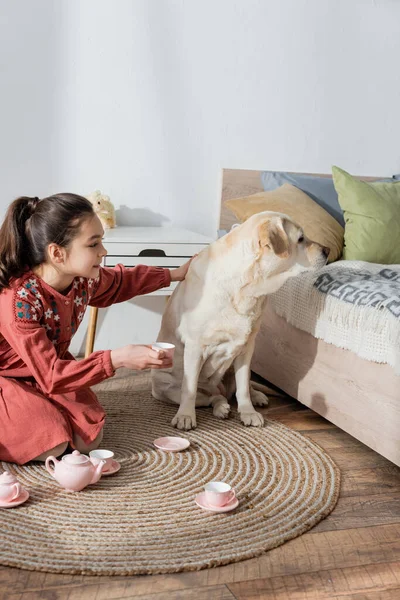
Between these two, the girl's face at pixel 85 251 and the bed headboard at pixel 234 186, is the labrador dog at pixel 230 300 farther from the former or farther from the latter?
the bed headboard at pixel 234 186

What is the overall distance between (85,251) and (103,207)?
1.04m

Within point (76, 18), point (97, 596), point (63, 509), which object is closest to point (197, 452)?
point (63, 509)

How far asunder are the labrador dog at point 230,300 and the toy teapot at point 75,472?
55cm

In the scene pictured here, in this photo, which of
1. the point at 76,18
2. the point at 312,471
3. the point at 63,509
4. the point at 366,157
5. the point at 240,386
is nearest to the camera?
the point at 63,509

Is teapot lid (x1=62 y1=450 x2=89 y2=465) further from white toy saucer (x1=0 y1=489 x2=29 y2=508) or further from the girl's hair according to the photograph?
the girl's hair

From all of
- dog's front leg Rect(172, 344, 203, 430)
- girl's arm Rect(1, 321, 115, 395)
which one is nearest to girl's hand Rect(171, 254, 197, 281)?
dog's front leg Rect(172, 344, 203, 430)

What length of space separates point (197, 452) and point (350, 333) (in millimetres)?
580

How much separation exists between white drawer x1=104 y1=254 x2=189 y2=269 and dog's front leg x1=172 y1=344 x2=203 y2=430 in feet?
1.90

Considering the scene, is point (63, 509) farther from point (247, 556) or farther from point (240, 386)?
point (240, 386)

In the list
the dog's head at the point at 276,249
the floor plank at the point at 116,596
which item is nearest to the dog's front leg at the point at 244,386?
the dog's head at the point at 276,249

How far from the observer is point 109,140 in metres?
3.09

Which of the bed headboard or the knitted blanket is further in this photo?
the bed headboard

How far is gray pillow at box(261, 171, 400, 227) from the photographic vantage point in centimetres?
295

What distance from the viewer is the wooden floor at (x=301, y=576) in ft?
4.54
